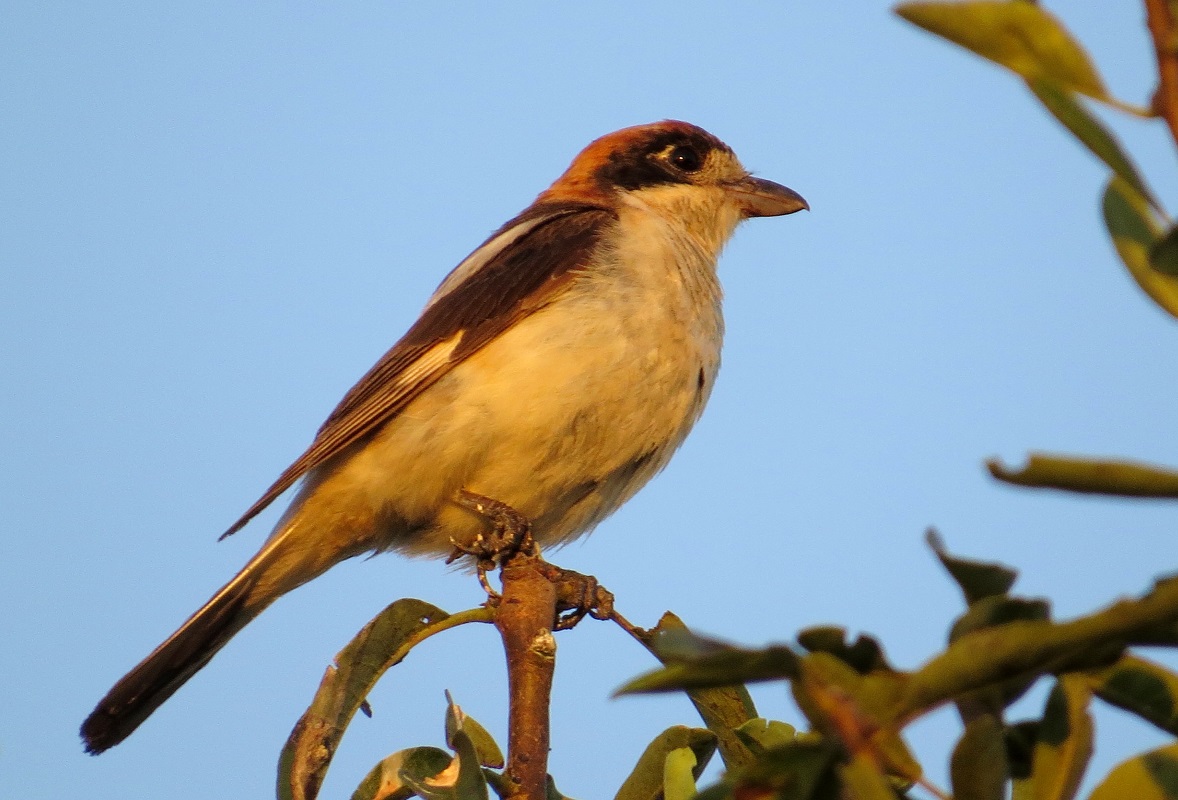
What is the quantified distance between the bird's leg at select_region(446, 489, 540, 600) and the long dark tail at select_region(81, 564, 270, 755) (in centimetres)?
82

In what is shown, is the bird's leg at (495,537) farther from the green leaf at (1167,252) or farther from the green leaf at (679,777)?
the green leaf at (1167,252)

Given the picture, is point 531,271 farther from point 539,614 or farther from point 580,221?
point 539,614

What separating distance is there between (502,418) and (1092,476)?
3606mm

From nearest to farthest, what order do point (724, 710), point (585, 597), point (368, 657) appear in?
point (724, 710) < point (368, 657) < point (585, 597)

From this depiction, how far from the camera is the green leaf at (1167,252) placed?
1.15 metres

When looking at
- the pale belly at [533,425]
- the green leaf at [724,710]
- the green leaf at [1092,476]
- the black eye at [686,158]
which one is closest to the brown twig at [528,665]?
the green leaf at [724,710]

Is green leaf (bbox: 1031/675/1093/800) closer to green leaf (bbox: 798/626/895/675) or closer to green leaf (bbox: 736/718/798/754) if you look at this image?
green leaf (bbox: 798/626/895/675)

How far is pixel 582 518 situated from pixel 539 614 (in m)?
2.06

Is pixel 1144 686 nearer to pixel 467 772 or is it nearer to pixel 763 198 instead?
pixel 467 772

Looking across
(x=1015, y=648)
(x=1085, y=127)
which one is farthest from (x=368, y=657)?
→ (x=1085, y=127)

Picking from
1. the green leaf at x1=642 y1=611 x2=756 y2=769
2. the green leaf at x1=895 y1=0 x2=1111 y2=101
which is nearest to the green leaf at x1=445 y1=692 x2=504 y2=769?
the green leaf at x1=642 y1=611 x2=756 y2=769

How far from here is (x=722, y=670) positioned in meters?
1.17

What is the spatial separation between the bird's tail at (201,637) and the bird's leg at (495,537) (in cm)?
61

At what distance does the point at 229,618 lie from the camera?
4770 millimetres
